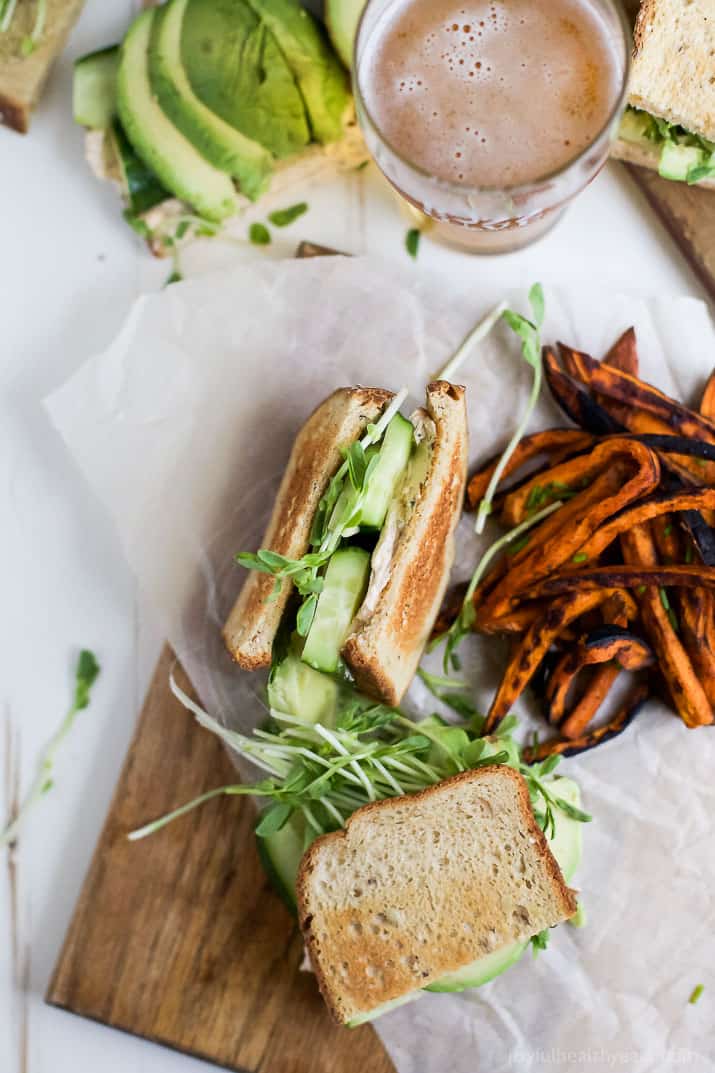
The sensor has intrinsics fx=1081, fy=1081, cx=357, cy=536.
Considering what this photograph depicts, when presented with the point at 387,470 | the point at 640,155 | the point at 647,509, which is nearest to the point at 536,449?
the point at 647,509

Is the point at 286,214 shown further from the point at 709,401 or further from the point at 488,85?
the point at 709,401

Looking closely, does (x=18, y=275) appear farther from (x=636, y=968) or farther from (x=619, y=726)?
(x=636, y=968)

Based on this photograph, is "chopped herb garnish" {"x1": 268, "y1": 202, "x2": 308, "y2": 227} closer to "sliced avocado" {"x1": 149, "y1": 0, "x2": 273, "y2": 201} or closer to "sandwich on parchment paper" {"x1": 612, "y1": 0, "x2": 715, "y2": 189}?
"sliced avocado" {"x1": 149, "y1": 0, "x2": 273, "y2": 201}

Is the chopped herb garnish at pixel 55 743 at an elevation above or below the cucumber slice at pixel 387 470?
below

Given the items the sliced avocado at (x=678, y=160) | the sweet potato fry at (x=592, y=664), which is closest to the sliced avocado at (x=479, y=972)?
the sweet potato fry at (x=592, y=664)

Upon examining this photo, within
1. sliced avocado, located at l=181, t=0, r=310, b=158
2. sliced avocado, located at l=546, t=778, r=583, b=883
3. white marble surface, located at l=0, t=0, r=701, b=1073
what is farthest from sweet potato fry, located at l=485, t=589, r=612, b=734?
sliced avocado, located at l=181, t=0, r=310, b=158

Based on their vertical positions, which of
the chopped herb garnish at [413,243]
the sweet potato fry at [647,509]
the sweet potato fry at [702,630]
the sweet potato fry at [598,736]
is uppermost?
the chopped herb garnish at [413,243]

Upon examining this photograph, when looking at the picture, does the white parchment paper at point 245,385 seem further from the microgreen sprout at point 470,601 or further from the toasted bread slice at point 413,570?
the toasted bread slice at point 413,570
